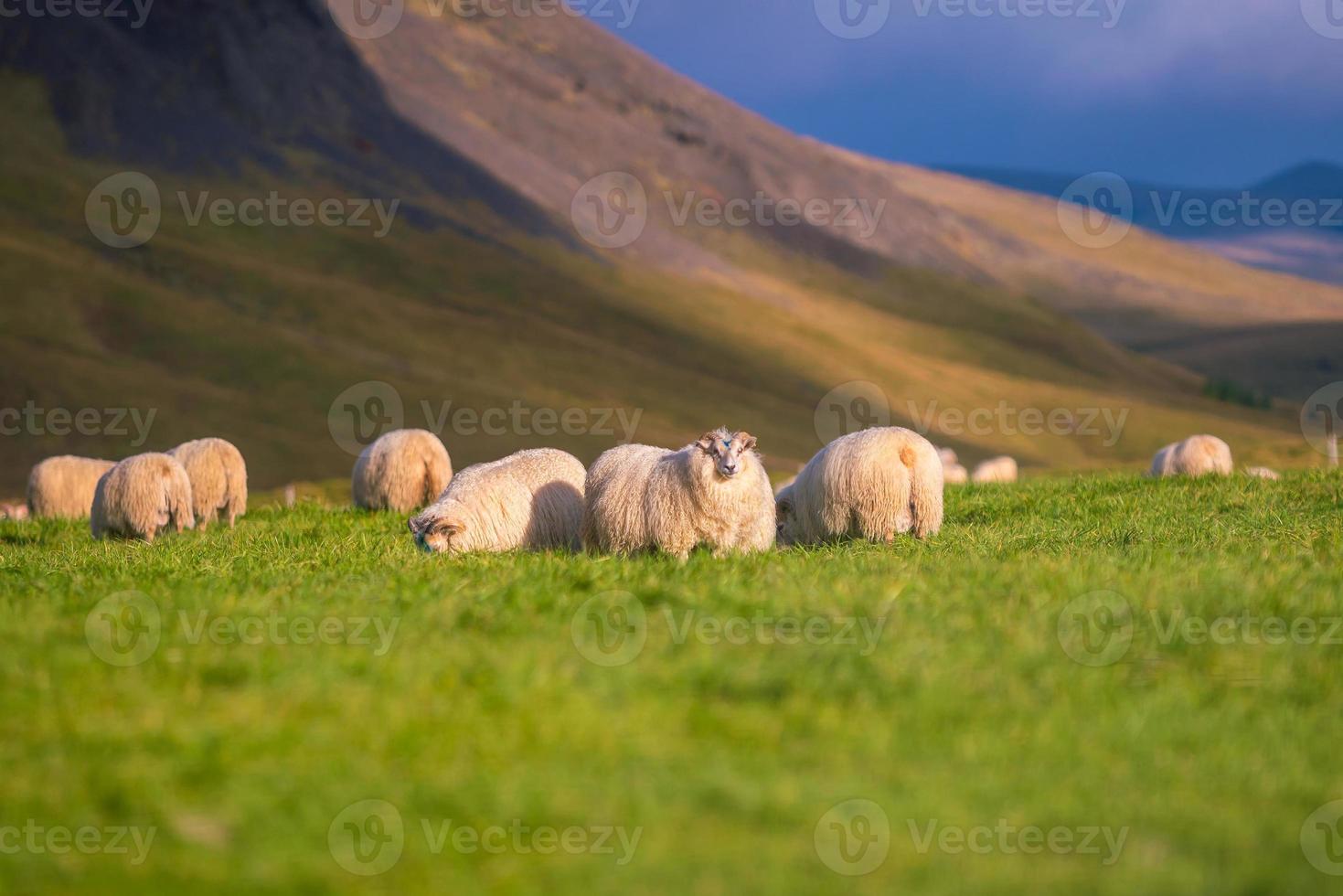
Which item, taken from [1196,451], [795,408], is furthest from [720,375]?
[1196,451]

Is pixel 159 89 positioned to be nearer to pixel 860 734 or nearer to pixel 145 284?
pixel 145 284

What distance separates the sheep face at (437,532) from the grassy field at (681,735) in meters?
3.28

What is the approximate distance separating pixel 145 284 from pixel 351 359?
12019 millimetres

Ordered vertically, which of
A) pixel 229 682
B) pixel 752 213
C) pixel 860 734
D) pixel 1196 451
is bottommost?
pixel 229 682

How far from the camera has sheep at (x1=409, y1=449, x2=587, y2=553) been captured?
41.0 feet

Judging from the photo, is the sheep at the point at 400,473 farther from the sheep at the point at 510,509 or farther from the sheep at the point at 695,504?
the sheep at the point at 695,504

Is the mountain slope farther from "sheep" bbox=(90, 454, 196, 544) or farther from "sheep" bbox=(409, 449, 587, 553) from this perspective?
"sheep" bbox=(409, 449, 587, 553)

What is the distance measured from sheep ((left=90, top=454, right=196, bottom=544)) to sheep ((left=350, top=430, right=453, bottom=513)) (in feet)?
8.93

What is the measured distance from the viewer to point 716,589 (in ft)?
28.2

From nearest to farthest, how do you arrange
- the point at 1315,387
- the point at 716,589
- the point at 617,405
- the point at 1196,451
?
the point at 716,589 < the point at 1196,451 < the point at 617,405 < the point at 1315,387

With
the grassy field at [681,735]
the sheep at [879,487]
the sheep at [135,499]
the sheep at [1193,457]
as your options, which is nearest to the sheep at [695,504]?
the sheep at [879,487]

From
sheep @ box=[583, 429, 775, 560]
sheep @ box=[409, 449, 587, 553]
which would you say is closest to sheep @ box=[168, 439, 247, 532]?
sheep @ box=[409, 449, 587, 553]

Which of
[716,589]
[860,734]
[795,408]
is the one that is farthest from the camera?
[795,408]

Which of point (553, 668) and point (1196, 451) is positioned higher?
point (1196, 451)
